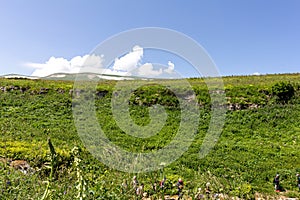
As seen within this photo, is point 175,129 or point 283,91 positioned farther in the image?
point 283,91

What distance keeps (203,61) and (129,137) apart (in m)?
11.1

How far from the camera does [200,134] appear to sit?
1667 cm

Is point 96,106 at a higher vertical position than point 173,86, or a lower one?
lower

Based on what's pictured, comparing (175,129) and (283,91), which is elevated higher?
(283,91)

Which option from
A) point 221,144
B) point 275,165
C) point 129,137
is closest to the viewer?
point 275,165

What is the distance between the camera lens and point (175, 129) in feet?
57.4

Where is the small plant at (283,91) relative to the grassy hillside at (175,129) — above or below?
above

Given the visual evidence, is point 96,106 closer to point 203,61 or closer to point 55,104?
point 55,104

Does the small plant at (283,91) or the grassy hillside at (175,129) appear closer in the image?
the grassy hillside at (175,129)

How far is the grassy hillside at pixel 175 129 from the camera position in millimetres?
8883

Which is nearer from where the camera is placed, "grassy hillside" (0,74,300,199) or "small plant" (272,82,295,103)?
"grassy hillside" (0,74,300,199)

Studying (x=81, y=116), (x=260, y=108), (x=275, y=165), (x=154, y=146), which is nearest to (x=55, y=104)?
(x=81, y=116)

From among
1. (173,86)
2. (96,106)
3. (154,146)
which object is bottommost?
(154,146)

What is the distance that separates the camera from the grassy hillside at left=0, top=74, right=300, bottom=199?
8.88 metres
